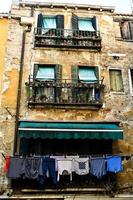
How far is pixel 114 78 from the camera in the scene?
56.6 ft

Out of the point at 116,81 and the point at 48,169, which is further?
the point at 116,81

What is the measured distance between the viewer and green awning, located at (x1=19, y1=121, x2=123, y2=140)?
13.9 m

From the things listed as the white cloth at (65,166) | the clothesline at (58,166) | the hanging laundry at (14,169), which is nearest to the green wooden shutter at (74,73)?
the clothesline at (58,166)

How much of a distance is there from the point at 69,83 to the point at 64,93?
54cm

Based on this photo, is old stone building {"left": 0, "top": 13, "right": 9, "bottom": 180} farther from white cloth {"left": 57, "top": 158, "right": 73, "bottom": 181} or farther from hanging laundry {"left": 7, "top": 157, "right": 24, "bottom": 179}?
white cloth {"left": 57, "top": 158, "right": 73, "bottom": 181}

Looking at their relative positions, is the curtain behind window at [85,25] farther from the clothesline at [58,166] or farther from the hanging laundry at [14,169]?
the hanging laundry at [14,169]

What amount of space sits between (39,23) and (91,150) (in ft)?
24.3

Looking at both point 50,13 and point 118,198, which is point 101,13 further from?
point 118,198

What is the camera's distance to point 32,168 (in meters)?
13.5

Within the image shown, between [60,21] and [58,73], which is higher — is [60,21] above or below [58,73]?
above

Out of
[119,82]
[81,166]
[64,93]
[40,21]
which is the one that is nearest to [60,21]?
[40,21]

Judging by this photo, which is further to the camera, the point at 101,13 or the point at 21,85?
the point at 101,13

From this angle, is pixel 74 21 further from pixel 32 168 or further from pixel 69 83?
pixel 32 168

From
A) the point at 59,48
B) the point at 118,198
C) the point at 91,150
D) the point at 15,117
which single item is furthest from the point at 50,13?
the point at 118,198
